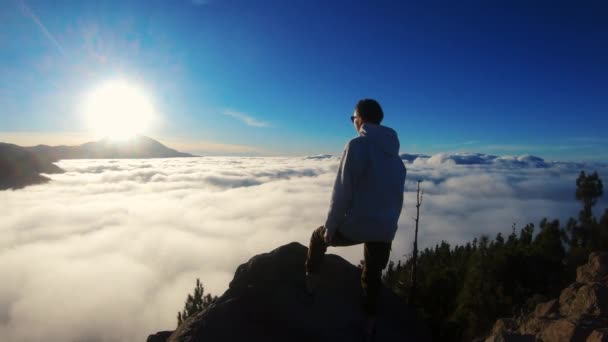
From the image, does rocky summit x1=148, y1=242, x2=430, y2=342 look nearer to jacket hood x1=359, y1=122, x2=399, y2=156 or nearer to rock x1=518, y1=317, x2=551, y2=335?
rock x1=518, y1=317, x2=551, y2=335

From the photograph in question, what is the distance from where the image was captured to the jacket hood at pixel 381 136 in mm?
4027

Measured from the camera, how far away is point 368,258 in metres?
4.70

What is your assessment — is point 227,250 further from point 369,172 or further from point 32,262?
point 369,172

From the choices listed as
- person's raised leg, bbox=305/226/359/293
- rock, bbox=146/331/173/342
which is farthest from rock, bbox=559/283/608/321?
rock, bbox=146/331/173/342

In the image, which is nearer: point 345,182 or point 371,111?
point 345,182

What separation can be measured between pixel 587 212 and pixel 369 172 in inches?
1130

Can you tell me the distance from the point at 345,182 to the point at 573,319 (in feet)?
13.5

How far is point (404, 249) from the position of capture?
494 ft

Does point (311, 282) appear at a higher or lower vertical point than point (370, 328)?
higher

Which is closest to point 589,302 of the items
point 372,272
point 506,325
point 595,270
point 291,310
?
point 506,325

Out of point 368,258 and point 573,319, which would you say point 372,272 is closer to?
point 368,258

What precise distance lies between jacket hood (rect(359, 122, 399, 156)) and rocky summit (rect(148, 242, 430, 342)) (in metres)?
3.23

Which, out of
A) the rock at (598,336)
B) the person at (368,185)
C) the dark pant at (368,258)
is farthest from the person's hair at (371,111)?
the rock at (598,336)

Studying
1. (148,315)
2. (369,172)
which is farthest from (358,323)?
(148,315)
